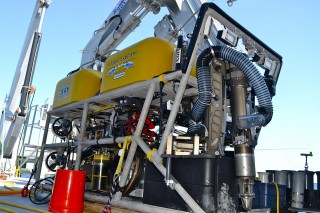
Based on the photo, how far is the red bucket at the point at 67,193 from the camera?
3010 millimetres

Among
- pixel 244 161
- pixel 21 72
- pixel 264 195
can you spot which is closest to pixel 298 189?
pixel 264 195

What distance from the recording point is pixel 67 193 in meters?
3.04

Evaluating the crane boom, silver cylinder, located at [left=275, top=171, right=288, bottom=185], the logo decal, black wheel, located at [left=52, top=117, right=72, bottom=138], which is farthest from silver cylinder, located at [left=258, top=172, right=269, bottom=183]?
the crane boom

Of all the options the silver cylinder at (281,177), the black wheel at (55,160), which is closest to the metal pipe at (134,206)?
the black wheel at (55,160)

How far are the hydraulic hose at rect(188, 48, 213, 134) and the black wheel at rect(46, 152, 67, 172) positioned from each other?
8.77 feet

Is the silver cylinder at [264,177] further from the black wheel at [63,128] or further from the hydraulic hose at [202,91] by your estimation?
the black wheel at [63,128]

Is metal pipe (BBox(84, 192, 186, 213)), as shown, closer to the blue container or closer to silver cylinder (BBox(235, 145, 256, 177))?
silver cylinder (BBox(235, 145, 256, 177))

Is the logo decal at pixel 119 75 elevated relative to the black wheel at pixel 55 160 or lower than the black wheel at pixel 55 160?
elevated

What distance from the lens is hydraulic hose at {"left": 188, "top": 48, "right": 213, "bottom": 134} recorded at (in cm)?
271

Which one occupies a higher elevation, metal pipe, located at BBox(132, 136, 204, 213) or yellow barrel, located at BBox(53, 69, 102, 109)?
yellow barrel, located at BBox(53, 69, 102, 109)


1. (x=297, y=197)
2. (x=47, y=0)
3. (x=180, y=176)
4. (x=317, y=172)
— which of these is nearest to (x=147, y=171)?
(x=180, y=176)

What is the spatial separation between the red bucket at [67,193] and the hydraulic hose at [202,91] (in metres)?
1.39

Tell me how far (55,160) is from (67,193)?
2063 mm

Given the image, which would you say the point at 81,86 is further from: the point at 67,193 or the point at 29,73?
the point at 29,73
